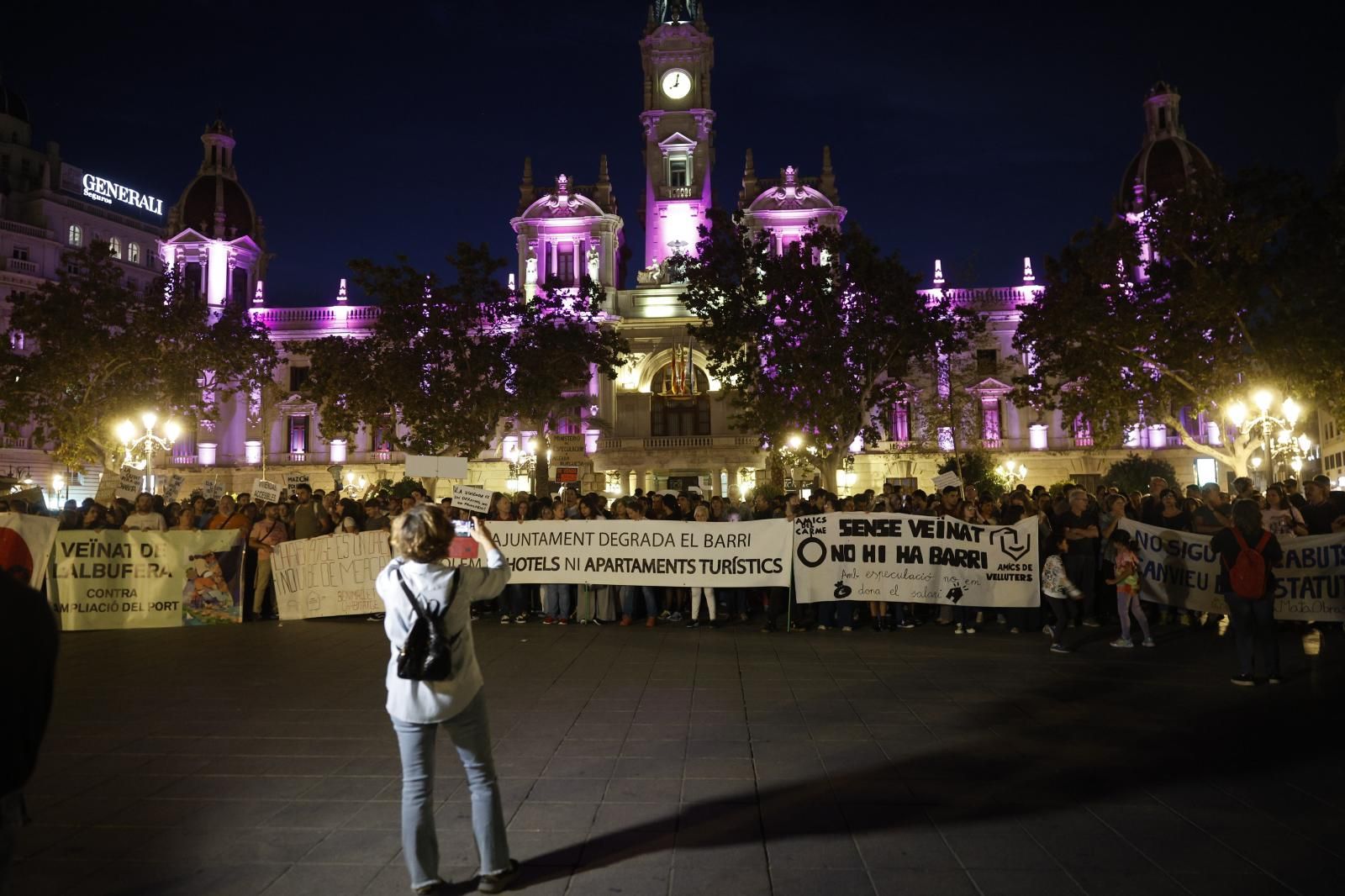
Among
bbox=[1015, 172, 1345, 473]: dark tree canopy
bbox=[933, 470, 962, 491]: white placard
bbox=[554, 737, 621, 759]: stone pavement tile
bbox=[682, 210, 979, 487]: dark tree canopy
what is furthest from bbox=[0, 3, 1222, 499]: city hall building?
bbox=[554, 737, 621, 759]: stone pavement tile

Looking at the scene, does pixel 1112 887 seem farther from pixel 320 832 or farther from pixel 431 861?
pixel 320 832

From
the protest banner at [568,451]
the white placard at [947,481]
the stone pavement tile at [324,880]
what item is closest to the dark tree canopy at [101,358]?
the protest banner at [568,451]

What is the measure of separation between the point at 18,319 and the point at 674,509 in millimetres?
30127

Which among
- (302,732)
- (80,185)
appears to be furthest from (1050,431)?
(80,185)

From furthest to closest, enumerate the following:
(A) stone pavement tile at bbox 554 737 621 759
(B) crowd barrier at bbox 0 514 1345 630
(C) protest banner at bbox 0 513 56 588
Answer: (B) crowd barrier at bbox 0 514 1345 630 < (C) protest banner at bbox 0 513 56 588 < (A) stone pavement tile at bbox 554 737 621 759

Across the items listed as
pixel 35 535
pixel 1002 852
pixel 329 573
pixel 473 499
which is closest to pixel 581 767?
pixel 1002 852

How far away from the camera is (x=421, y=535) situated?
4.42 metres

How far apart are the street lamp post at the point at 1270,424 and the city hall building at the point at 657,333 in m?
19.7

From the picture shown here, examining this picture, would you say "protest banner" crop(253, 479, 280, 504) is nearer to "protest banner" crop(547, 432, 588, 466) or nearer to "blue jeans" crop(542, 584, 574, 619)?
"blue jeans" crop(542, 584, 574, 619)

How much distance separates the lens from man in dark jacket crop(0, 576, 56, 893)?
2.74 meters

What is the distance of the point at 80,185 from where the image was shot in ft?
219

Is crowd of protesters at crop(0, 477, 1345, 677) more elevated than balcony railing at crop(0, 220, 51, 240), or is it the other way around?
balcony railing at crop(0, 220, 51, 240)

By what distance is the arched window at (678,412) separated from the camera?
52156 millimetres

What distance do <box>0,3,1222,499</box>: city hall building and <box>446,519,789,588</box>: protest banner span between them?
Result: 3275 centimetres
